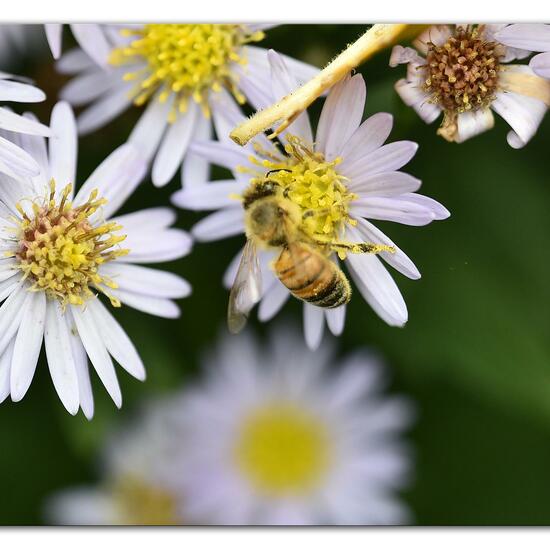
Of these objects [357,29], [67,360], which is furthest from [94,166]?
[357,29]

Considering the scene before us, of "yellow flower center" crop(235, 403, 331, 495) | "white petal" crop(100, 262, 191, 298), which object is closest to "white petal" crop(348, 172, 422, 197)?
"white petal" crop(100, 262, 191, 298)

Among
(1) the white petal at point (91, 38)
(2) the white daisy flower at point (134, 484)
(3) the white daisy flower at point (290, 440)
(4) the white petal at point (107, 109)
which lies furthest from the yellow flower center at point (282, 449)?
(1) the white petal at point (91, 38)

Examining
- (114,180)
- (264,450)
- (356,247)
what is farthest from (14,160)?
(264,450)

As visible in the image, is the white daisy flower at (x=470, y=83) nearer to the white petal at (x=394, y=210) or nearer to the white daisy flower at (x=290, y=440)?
the white petal at (x=394, y=210)

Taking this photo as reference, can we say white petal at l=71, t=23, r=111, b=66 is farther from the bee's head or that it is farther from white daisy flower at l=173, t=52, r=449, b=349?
the bee's head

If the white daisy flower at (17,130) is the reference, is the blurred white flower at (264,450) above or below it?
below
